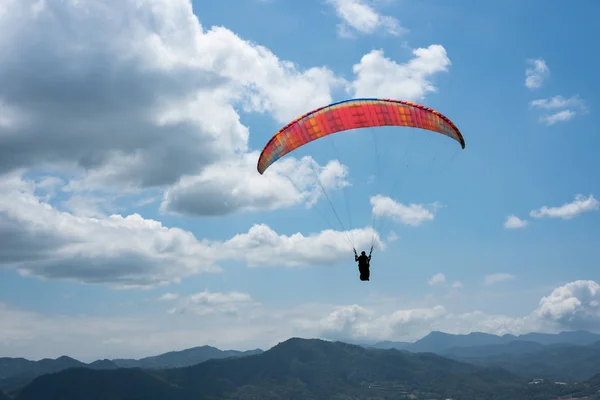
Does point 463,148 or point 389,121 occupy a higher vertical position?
point 389,121

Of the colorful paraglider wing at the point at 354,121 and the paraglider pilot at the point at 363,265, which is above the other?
the colorful paraglider wing at the point at 354,121

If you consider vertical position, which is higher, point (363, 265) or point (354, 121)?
point (354, 121)

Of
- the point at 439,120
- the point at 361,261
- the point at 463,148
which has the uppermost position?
the point at 439,120

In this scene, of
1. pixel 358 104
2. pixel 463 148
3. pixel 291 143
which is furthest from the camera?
pixel 291 143

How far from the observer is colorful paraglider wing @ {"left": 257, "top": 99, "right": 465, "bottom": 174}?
36.9 meters

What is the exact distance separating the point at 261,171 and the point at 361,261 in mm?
10870

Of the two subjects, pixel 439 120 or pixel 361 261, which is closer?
pixel 439 120

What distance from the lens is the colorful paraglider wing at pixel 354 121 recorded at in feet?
121

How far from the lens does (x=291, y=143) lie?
4122 centimetres

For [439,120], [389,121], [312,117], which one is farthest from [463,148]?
[312,117]

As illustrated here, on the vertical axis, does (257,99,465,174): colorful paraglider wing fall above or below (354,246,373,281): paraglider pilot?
above

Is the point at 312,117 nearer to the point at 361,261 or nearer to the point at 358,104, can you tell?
the point at 358,104

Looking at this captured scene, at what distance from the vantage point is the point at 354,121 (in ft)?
130

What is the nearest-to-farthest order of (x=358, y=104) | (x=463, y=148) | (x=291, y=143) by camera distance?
(x=463, y=148) → (x=358, y=104) → (x=291, y=143)
